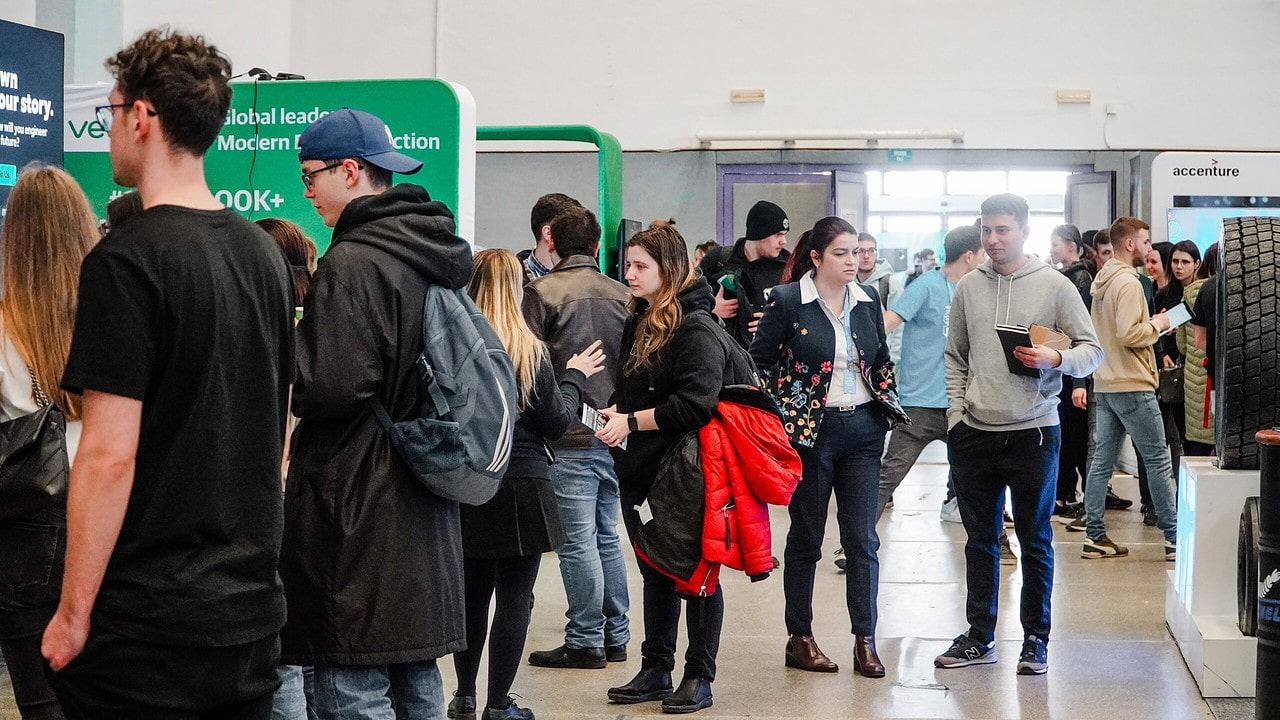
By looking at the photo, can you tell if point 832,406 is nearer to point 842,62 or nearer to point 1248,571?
point 1248,571

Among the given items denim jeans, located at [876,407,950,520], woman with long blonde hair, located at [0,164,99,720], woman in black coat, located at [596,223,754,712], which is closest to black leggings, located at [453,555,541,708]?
woman in black coat, located at [596,223,754,712]

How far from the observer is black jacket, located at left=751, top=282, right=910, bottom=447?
4930 millimetres

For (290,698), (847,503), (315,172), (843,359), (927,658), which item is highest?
(315,172)

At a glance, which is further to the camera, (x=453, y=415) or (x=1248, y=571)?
(x=1248, y=571)

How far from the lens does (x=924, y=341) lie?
7.49m

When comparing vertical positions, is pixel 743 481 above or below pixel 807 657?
above

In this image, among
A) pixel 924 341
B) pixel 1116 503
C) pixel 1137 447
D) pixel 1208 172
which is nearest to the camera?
pixel 1137 447

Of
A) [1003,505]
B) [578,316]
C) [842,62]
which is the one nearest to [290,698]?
[578,316]

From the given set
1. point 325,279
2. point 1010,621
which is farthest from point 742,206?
point 325,279

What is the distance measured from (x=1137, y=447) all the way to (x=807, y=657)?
3090 millimetres

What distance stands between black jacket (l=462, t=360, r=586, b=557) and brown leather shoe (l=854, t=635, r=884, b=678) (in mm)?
1474

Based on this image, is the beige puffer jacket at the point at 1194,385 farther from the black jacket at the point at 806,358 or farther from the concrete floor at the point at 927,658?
the black jacket at the point at 806,358

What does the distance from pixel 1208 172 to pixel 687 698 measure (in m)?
8.22

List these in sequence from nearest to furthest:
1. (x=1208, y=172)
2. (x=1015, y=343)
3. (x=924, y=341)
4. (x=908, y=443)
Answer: (x=1015, y=343) → (x=908, y=443) → (x=924, y=341) → (x=1208, y=172)
